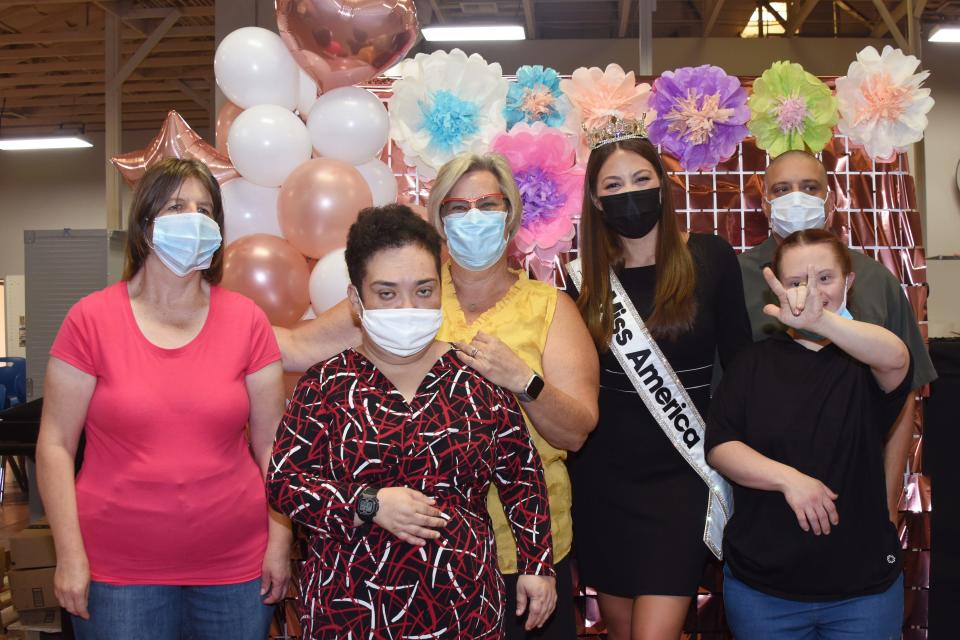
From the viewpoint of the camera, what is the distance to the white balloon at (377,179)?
108 inches

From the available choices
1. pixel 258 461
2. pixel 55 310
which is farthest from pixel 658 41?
pixel 258 461

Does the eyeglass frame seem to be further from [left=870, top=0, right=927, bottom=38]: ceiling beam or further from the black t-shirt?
[left=870, top=0, right=927, bottom=38]: ceiling beam

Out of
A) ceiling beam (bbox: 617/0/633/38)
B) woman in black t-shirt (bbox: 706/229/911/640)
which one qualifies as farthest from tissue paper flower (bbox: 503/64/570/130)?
ceiling beam (bbox: 617/0/633/38)

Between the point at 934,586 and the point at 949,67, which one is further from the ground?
the point at 949,67

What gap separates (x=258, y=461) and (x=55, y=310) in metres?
5.16

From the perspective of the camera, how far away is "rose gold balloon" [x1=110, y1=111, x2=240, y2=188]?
278 cm

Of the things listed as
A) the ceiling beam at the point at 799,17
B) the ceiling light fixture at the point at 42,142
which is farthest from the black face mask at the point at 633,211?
the ceiling light fixture at the point at 42,142

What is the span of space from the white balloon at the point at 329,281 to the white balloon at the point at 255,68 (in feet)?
1.85

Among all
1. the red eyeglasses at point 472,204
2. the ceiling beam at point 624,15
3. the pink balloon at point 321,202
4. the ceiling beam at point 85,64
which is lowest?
the red eyeglasses at point 472,204

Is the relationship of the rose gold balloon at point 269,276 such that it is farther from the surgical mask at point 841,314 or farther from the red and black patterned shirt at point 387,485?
the surgical mask at point 841,314

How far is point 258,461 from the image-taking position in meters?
1.99

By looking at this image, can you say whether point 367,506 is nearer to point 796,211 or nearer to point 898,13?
point 796,211

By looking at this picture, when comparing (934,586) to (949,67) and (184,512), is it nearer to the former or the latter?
(184,512)

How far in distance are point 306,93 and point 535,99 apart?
74cm
